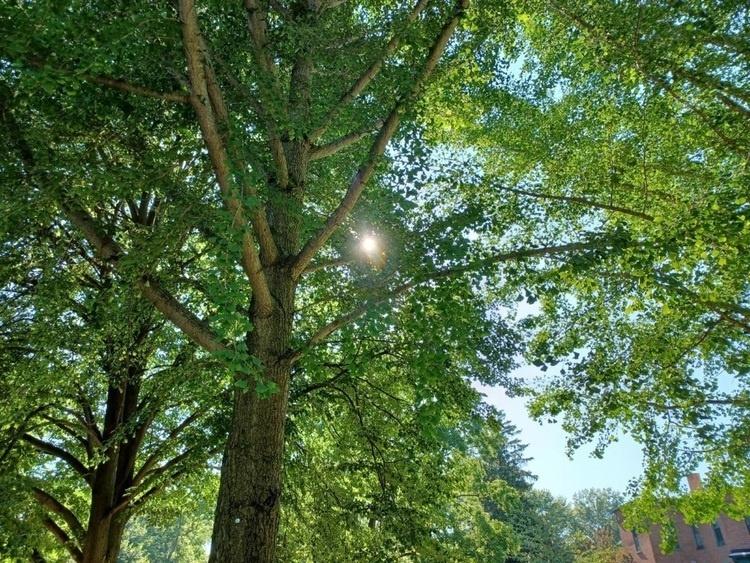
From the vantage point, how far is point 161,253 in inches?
191

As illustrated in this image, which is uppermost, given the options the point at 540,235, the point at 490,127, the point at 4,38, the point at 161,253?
the point at 490,127

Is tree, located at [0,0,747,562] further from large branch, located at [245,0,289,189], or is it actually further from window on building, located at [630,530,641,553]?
window on building, located at [630,530,641,553]

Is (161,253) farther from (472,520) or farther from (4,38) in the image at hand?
(472,520)

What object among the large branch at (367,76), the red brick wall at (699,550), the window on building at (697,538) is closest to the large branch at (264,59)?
the large branch at (367,76)

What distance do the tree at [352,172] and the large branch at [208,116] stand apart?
0.02 metres

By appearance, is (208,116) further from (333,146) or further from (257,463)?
(257,463)

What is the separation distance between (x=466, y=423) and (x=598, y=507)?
249ft

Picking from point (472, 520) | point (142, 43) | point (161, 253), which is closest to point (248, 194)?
point (161, 253)

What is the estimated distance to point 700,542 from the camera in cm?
2697

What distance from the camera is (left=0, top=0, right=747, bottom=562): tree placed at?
4270 millimetres

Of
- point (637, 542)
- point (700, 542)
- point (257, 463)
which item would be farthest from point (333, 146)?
point (637, 542)

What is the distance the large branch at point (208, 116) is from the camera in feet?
12.9

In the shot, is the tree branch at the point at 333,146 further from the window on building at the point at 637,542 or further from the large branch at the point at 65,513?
the window on building at the point at 637,542

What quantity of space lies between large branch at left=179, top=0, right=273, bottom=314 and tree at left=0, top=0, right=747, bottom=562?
0.06 ft
